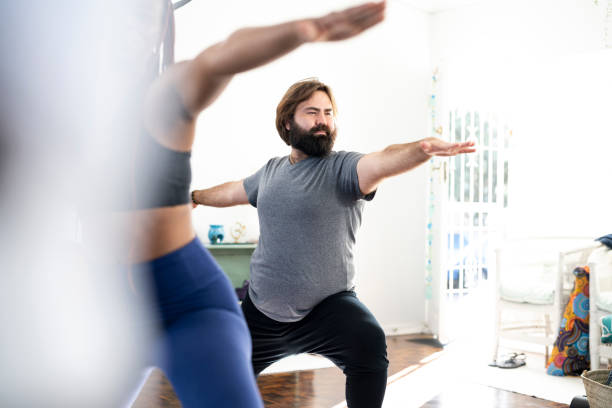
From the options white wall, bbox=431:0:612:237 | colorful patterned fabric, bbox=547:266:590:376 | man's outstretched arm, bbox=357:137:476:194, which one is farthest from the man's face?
white wall, bbox=431:0:612:237

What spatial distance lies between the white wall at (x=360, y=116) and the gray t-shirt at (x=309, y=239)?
7.30 feet

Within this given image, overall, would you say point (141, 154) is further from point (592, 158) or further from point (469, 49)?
point (469, 49)

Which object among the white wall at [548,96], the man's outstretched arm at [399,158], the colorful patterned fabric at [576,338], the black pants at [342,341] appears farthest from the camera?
the white wall at [548,96]

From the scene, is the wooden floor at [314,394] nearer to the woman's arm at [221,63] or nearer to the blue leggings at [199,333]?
the blue leggings at [199,333]

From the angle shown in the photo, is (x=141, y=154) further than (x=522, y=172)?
No

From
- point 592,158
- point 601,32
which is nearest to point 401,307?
point 592,158

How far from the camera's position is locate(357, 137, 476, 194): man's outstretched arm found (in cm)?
159

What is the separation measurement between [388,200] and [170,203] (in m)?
4.66

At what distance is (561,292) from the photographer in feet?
13.1

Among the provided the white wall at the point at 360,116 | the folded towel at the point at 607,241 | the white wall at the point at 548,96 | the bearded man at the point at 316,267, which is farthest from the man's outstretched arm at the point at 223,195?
the white wall at the point at 548,96

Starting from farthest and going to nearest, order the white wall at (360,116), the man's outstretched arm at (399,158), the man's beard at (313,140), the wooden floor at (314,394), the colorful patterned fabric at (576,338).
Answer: the white wall at (360,116) → the colorful patterned fabric at (576,338) → the wooden floor at (314,394) → the man's beard at (313,140) → the man's outstretched arm at (399,158)

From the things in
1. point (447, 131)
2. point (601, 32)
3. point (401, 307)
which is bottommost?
point (401, 307)

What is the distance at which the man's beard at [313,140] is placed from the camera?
2.30 m

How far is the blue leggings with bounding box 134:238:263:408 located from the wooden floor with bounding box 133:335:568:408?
92.3 inches
